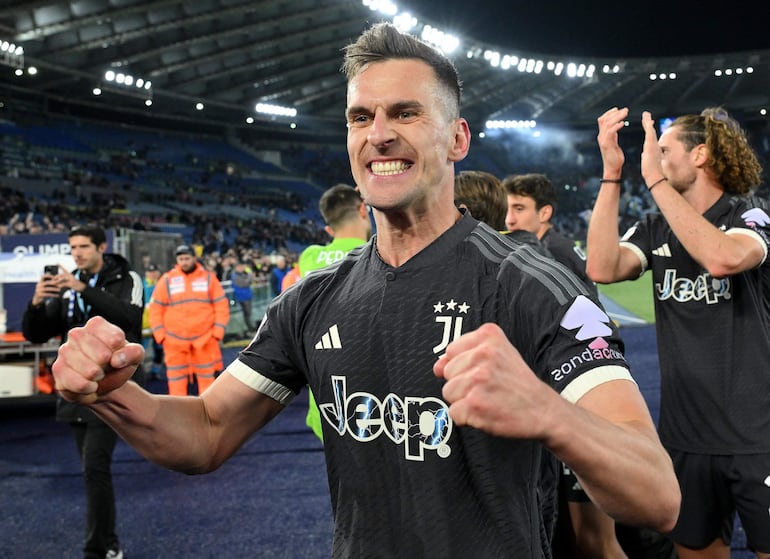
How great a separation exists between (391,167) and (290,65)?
2784cm

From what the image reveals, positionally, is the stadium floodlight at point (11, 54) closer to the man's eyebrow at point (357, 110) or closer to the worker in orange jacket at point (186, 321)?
the worker in orange jacket at point (186, 321)

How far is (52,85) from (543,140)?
26.0m

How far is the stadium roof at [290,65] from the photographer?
21.5 meters

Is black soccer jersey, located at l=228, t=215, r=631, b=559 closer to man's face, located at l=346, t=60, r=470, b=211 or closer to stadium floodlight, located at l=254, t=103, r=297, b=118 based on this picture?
man's face, located at l=346, t=60, r=470, b=211

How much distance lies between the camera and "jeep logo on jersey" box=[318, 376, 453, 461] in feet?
5.01

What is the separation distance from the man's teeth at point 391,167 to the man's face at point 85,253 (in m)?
3.51

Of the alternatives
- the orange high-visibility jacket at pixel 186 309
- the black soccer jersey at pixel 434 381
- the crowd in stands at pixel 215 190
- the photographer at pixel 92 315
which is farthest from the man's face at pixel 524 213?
the crowd in stands at pixel 215 190

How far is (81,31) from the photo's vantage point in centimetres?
2202

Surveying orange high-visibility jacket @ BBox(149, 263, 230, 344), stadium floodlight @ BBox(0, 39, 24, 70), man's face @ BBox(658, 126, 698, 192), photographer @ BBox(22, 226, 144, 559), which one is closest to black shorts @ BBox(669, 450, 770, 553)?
man's face @ BBox(658, 126, 698, 192)

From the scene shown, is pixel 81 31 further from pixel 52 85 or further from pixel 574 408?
pixel 574 408

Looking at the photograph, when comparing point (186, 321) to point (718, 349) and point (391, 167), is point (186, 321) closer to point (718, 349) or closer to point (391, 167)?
point (718, 349)

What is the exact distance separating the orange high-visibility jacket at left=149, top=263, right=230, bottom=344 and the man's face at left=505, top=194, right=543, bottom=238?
4.00m

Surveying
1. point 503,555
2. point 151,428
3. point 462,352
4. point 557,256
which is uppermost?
point 557,256

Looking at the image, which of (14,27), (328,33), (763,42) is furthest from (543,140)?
(14,27)
